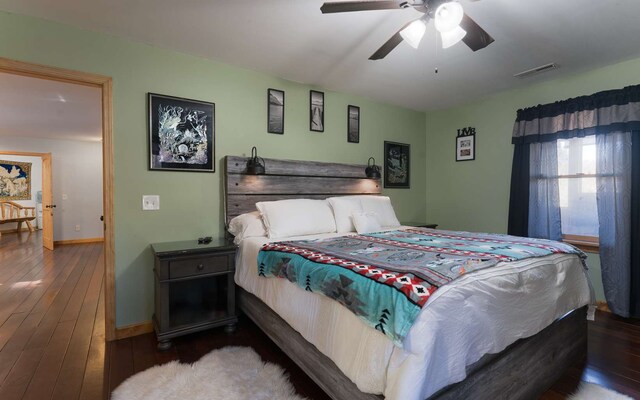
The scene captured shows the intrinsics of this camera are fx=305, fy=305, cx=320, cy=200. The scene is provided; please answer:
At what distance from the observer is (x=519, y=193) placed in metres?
3.55

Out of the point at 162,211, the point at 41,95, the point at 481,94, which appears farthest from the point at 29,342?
the point at 481,94

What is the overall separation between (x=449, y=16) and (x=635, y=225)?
270 centimetres

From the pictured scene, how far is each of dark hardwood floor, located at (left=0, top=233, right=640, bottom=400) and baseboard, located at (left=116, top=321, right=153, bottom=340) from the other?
2.2 inches

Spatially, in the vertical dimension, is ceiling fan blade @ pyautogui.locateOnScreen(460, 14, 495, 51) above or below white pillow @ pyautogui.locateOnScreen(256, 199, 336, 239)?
above

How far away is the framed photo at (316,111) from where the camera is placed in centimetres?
350

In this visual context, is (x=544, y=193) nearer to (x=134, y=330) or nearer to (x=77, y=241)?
(x=134, y=330)

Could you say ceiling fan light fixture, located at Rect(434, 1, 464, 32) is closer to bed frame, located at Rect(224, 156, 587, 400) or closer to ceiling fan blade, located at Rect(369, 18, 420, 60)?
ceiling fan blade, located at Rect(369, 18, 420, 60)

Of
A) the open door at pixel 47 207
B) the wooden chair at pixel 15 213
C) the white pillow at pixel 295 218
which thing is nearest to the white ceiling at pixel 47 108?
the open door at pixel 47 207

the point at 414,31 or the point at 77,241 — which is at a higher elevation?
the point at 414,31

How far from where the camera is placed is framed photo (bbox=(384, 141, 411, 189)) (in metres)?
4.21

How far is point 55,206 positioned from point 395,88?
746cm

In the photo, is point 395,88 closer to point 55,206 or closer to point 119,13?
point 119,13

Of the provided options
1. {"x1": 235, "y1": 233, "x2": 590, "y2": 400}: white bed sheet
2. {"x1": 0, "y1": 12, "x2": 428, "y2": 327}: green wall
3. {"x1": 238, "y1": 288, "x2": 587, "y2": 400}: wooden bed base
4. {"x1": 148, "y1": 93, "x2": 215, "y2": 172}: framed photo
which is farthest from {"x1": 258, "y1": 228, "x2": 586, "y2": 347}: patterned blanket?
{"x1": 148, "y1": 93, "x2": 215, "y2": 172}: framed photo

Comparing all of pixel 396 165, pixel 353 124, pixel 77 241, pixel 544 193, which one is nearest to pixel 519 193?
pixel 544 193
